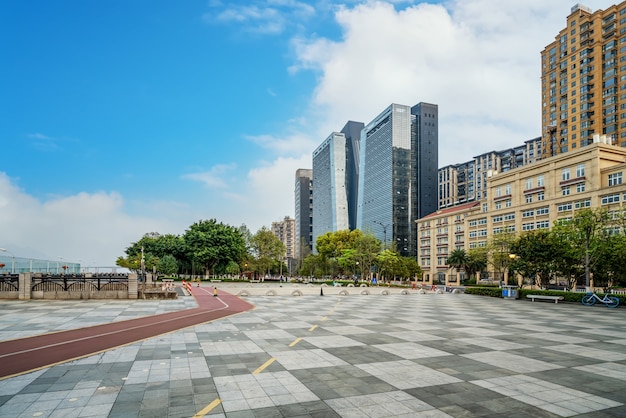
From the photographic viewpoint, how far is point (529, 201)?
78.1 meters

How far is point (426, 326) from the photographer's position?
67.7ft

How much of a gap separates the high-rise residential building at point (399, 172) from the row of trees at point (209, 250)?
56.6 metres

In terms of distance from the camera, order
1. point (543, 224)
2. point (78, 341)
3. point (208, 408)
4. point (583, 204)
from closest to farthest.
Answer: point (208, 408) < point (78, 341) < point (583, 204) < point (543, 224)

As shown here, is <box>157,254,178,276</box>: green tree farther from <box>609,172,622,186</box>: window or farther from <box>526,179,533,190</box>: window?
<box>609,172,622,186</box>: window

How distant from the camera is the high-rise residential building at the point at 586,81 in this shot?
95688 mm

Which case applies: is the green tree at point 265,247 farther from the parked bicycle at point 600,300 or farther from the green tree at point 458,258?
the parked bicycle at point 600,300

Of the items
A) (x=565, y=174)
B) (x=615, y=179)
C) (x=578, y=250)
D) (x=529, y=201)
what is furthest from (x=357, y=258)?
(x=578, y=250)

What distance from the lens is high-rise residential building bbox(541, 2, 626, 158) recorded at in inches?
3767

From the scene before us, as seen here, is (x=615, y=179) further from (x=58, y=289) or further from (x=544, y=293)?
(x=58, y=289)

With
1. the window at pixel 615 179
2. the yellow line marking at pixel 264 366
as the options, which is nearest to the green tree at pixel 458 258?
the window at pixel 615 179

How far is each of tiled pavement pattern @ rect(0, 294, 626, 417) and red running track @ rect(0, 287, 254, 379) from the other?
2.67ft

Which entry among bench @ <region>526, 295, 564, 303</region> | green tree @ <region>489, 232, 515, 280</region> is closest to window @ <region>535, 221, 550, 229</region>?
green tree @ <region>489, 232, 515, 280</region>

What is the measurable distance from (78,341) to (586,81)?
120578 mm

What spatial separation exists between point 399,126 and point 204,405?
506 feet
